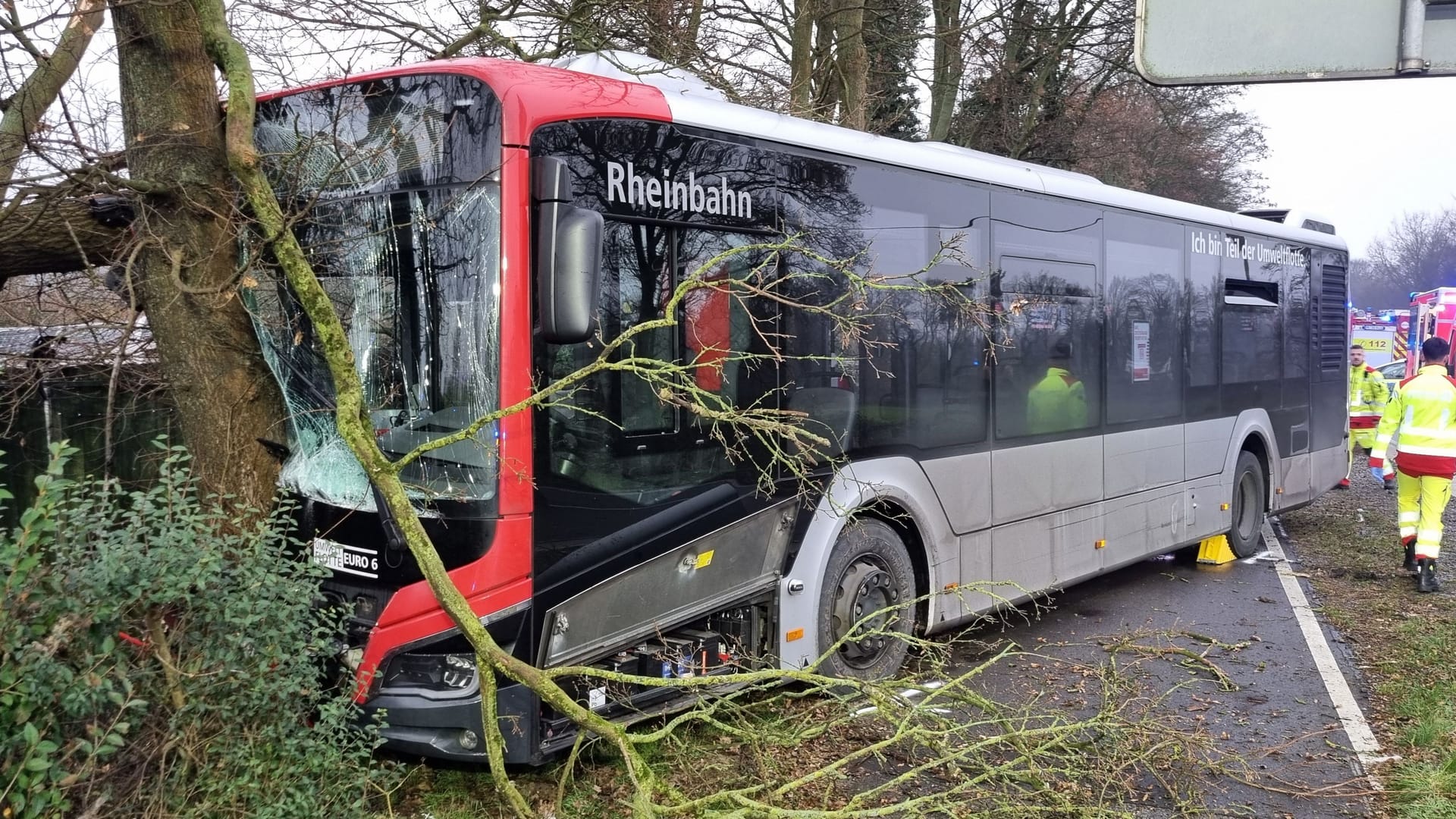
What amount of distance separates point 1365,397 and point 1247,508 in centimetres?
819

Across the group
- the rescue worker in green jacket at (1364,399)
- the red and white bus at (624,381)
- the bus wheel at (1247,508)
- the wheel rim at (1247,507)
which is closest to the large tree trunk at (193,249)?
the red and white bus at (624,381)

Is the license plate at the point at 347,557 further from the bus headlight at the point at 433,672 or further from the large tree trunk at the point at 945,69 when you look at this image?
the large tree trunk at the point at 945,69

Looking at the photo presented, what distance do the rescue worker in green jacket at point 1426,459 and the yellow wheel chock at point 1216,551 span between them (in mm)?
1436

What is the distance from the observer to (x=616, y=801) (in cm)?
462

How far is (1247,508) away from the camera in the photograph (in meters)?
11.0

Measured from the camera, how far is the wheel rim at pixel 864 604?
238 inches

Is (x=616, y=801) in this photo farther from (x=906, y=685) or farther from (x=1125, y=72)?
(x=1125, y=72)

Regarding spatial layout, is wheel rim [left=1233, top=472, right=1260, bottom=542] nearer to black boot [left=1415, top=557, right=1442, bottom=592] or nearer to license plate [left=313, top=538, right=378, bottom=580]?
black boot [left=1415, top=557, right=1442, bottom=592]

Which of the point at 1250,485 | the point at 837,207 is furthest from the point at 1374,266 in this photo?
the point at 837,207

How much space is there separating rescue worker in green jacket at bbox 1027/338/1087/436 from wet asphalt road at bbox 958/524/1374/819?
129 centimetres

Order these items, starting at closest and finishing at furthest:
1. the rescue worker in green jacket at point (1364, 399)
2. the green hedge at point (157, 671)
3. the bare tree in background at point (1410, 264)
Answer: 1. the green hedge at point (157, 671)
2. the rescue worker in green jacket at point (1364, 399)
3. the bare tree in background at point (1410, 264)

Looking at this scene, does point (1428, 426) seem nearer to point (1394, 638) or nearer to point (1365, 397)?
point (1394, 638)

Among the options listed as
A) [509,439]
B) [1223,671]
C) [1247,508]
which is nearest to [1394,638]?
[1223,671]

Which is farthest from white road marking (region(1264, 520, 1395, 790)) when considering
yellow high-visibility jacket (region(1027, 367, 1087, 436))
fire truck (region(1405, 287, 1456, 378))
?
fire truck (region(1405, 287, 1456, 378))
